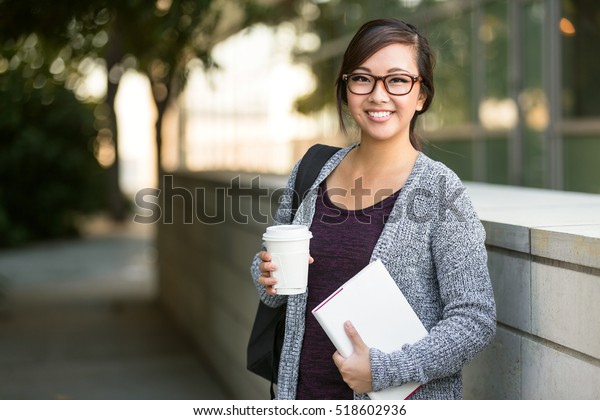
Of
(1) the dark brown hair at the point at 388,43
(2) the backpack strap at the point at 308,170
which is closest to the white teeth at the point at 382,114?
(1) the dark brown hair at the point at 388,43

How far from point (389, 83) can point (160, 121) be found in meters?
17.0

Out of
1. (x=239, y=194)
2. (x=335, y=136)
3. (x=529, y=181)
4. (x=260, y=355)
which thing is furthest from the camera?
(x=335, y=136)

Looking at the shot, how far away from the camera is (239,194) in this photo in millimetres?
5824

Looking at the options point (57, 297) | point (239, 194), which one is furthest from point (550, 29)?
point (57, 297)

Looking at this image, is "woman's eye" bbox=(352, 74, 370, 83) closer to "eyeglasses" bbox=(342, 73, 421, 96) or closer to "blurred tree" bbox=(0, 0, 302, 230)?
"eyeglasses" bbox=(342, 73, 421, 96)

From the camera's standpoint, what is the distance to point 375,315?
7.18 feet

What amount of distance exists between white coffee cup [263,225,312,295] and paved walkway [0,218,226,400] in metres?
4.40

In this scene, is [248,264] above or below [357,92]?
below

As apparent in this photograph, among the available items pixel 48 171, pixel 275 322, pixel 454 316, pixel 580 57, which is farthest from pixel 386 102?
pixel 48 171

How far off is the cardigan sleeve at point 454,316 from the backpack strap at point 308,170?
1.67 ft

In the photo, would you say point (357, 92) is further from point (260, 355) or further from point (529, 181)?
point (529, 181)

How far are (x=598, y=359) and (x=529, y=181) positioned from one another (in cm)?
898

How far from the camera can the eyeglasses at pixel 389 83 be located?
229 cm

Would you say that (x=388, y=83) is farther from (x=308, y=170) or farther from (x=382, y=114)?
(x=308, y=170)
